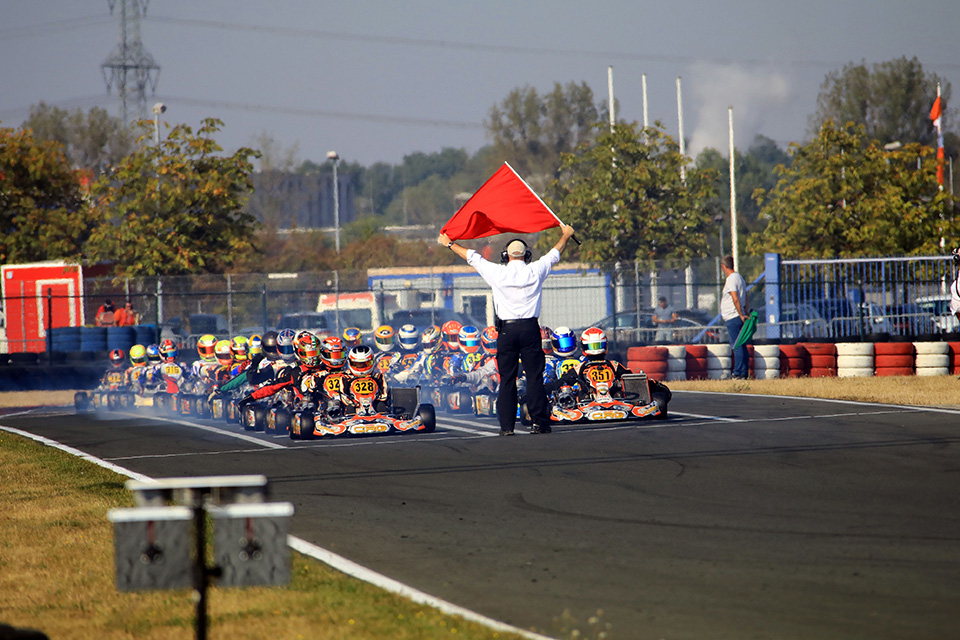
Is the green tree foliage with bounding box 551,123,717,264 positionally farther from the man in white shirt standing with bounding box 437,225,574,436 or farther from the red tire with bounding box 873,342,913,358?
the man in white shirt standing with bounding box 437,225,574,436

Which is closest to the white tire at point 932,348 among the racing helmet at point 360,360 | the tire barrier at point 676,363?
the tire barrier at point 676,363

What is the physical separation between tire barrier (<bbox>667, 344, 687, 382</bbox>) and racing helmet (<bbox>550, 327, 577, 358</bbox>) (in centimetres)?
643

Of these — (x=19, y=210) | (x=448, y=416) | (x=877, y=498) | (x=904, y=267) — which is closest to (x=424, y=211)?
(x=19, y=210)

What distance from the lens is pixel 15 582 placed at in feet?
19.1

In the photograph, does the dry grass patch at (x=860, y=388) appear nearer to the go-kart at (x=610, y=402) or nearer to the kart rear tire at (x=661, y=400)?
the kart rear tire at (x=661, y=400)

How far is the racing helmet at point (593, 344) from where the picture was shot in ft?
42.2

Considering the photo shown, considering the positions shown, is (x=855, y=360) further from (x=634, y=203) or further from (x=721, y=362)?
(x=634, y=203)

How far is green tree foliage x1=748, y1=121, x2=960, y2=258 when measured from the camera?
3088cm

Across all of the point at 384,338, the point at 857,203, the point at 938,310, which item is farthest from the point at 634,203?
the point at 384,338

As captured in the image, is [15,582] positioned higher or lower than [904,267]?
lower

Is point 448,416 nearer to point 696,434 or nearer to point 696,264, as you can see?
point 696,434

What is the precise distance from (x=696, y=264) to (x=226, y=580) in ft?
92.7

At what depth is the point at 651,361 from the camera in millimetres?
19359

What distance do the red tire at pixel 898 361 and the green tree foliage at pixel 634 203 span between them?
55.7ft
